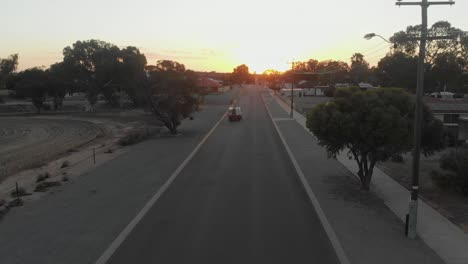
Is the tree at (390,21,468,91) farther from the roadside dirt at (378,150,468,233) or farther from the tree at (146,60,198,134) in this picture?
the roadside dirt at (378,150,468,233)

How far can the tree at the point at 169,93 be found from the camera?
41.2 meters

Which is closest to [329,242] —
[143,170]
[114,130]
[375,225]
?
[375,225]

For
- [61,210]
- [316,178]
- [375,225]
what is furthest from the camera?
[316,178]

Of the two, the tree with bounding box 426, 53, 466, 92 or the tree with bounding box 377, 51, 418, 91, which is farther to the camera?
the tree with bounding box 426, 53, 466, 92

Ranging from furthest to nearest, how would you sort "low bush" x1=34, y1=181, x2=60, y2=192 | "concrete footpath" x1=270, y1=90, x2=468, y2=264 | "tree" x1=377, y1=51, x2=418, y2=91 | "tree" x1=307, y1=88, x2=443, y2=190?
"tree" x1=377, y1=51, x2=418, y2=91
"low bush" x1=34, y1=181, x2=60, y2=192
"tree" x1=307, y1=88, x2=443, y2=190
"concrete footpath" x1=270, y1=90, x2=468, y2=264

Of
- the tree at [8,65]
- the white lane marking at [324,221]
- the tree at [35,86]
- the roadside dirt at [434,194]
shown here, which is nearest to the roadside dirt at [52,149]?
the white lane marking at [324,221]

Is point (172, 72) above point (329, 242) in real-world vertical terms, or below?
above

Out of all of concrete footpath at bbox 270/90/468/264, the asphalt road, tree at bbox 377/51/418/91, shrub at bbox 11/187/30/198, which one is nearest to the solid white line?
the asphalt road

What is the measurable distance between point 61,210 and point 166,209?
3747 millimetres

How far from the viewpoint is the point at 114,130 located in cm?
5241

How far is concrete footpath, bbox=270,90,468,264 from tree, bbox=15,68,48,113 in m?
76.0

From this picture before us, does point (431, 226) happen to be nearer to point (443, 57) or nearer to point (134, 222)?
point (134, 222)

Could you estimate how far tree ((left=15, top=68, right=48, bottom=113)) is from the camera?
82.2 meters

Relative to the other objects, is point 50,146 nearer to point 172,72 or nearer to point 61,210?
point 172,72
